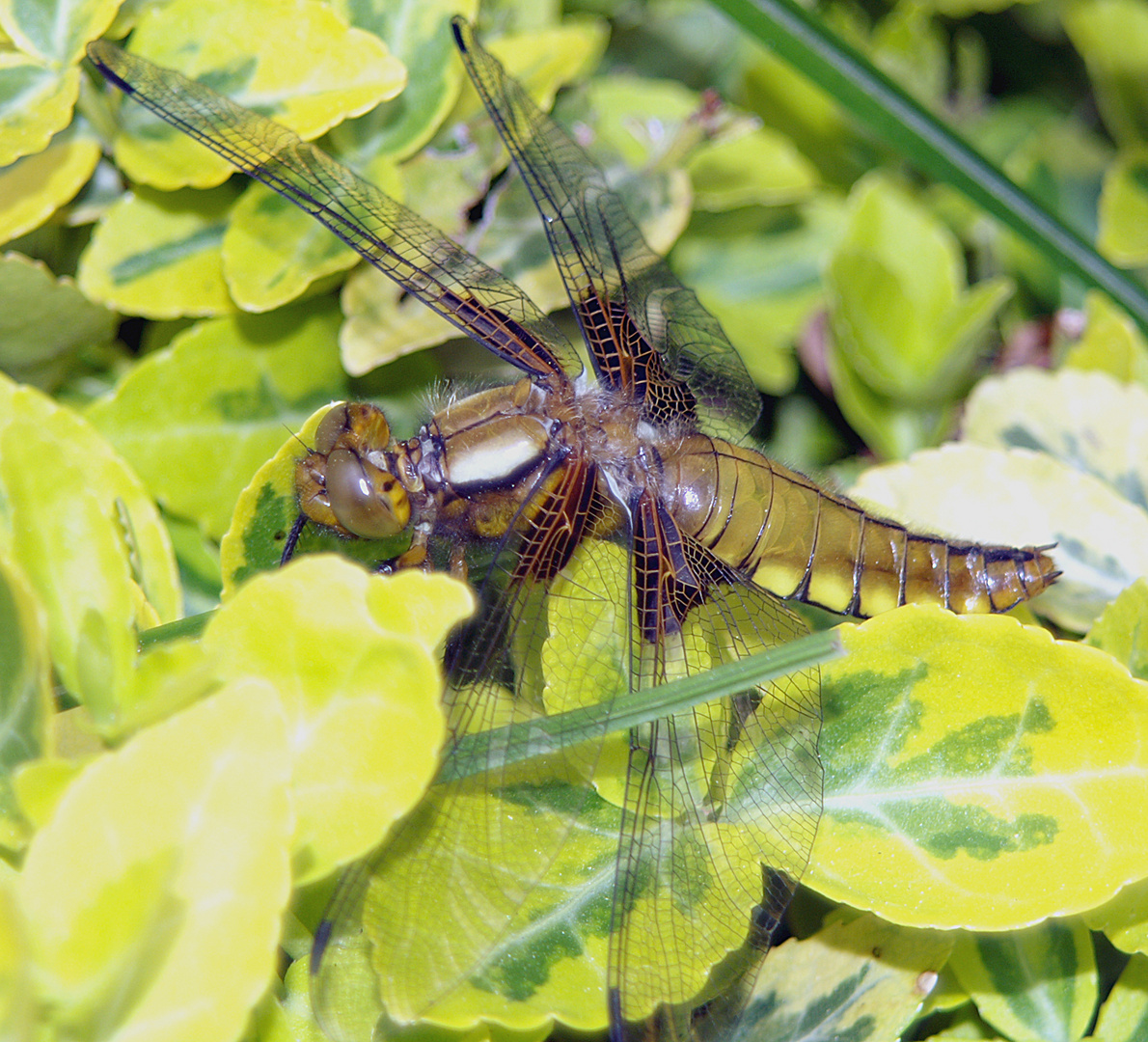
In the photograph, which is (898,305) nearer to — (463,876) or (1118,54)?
(1118,54)

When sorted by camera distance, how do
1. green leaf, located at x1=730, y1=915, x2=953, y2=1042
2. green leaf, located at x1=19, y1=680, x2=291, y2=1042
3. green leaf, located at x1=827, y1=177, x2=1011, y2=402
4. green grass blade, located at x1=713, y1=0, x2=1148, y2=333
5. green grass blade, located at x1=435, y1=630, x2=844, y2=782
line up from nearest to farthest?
green leaf, located at x1=19, y1=680, x2=291, y2=1042 → green grass blade, located at x1=435, y1=630, x2=844, y2=782 → green leaf, located at x1=730, y1=915, x2=953, y2=1042 → green grass blade, located at x1=713, y1=0, x2=1148, y2=333 → green leaf, located at x1=827, y1=177, x2=1011, y2=402

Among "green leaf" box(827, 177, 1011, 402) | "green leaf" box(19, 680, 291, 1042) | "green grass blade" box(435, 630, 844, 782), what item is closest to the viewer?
"green leaf" box(19, 680, 291, 1042)

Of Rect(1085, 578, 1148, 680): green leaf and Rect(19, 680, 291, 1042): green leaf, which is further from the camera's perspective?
Rect(1085, 578, 1148, 680): green leaf

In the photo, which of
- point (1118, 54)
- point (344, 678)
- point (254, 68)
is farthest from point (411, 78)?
point (1118, 54)

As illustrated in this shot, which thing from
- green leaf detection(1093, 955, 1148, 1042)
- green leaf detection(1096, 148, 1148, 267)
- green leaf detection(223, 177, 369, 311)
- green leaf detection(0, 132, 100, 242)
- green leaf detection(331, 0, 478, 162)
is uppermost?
green leaf detection(331, 0, 478, 162)

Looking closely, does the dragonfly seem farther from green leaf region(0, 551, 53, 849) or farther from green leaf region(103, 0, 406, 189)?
green leaf region(0, 551, 53, 849)

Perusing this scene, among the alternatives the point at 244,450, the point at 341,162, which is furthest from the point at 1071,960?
the point at 341,162

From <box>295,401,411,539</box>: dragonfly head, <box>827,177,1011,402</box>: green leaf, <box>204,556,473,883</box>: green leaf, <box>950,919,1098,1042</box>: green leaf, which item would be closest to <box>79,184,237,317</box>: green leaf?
<box>295,401,411,539</box>: dragonfly head

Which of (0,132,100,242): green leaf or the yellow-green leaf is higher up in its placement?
(0,132,100,242): green leaf
